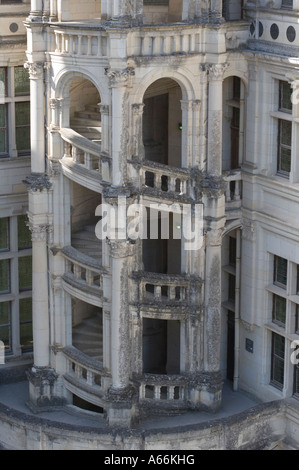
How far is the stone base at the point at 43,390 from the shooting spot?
37.4 metres

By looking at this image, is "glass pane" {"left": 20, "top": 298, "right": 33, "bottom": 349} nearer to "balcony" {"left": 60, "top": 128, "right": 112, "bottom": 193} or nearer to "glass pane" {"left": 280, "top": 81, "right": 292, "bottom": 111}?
"balcony" {"left": 60, "top": 128, "right": 112, "bottom": 193}

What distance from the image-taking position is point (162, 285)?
35.8 meters

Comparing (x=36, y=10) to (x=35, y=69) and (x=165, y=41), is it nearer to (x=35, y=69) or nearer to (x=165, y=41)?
(x=35, y=69)

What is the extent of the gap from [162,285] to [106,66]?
5.58 meters

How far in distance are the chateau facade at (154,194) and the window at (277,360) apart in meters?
0.05

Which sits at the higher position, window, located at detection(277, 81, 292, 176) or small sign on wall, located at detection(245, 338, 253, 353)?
window, located at detection(277, 81, 292, 176)

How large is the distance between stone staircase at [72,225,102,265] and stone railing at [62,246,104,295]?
437 mm

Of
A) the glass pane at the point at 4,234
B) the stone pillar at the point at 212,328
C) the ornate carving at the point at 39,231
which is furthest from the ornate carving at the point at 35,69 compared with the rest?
the stone pillar at the point at 212,328

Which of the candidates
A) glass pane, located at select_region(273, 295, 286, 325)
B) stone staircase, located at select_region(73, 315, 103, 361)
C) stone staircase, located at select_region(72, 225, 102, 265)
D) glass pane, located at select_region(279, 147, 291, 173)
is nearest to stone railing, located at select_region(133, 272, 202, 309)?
stone staircase, located at select_region(72, 225, 102, 265)

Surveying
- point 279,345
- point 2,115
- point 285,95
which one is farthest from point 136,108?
point 279,345

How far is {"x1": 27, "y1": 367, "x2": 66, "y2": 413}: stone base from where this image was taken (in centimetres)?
3738

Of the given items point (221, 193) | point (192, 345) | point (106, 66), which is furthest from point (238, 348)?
point (106, 66)
